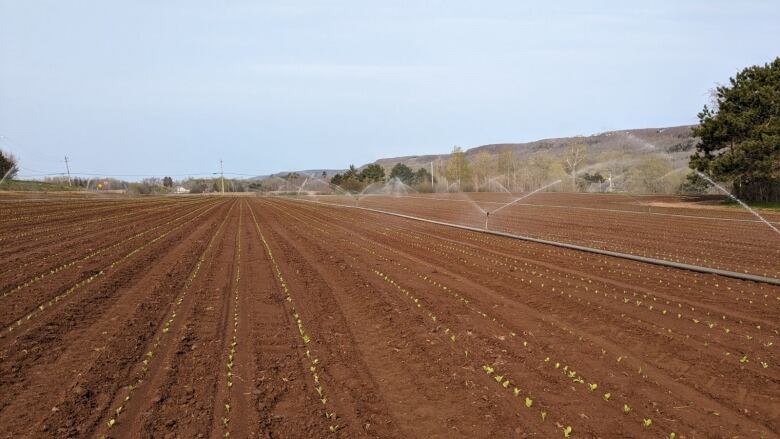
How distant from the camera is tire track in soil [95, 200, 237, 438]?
3.93 metres

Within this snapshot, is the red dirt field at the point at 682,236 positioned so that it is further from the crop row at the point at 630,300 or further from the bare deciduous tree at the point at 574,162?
the bare deciduous tree at the point at 574,162

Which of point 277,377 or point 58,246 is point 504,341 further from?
point 58,246

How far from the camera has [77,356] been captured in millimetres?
5500

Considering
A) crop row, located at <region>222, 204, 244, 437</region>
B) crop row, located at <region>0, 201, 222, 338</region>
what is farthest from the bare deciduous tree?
crop row, located at <region>222, 204, 244, 437</region>

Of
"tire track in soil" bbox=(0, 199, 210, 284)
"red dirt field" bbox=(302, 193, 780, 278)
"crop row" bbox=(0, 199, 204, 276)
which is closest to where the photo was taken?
"tire track in soil" bbox=(0, 199, 210, 284)

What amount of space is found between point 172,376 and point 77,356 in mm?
1505

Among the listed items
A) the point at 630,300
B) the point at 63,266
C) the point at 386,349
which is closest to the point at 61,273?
the point at 63,266

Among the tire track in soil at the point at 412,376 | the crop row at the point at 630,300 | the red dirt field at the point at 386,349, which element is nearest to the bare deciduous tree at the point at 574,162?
the crop row at the point at 630,300

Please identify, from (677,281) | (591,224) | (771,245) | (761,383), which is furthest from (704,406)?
(591,224)

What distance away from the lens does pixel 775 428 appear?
3.80m

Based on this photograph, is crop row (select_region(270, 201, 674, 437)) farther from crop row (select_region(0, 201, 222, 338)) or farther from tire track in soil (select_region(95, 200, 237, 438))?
crop row (select_region(0, 201, 222, 338))

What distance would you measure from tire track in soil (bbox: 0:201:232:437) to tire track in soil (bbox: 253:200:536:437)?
233cm

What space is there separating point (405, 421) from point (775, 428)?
2964 millimetres

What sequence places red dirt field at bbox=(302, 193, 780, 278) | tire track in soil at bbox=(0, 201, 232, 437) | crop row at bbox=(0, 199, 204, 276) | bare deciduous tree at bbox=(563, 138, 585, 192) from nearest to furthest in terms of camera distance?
1. tire track in soil at bbox=(0, 201, 232, 437)
2. crop row at bbox=(0, 199, 204, 276)
3. red dirt field at bbox=(302, 193, 780, 278)
4. bare deciduous tree at bbox=(563, 138, 585, 192)
